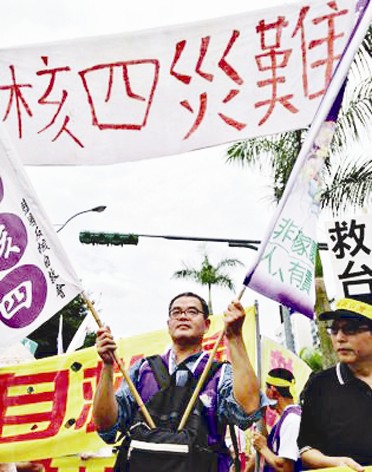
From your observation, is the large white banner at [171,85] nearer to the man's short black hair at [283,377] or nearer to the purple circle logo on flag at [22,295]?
the purple circle logo on flag at [22,295]

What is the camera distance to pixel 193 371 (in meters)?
3.59

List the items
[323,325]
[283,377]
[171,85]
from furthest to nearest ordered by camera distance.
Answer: [323,325] < [283,377] < [171,85]

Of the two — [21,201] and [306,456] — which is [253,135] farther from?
[306,456]

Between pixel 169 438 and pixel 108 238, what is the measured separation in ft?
26.7

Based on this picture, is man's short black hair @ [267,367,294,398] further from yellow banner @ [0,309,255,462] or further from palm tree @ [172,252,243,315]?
palm tree @ [172,252,243,315]

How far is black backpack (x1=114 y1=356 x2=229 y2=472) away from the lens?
333 cm

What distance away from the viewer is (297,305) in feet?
11.1

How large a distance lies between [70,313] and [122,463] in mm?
33647

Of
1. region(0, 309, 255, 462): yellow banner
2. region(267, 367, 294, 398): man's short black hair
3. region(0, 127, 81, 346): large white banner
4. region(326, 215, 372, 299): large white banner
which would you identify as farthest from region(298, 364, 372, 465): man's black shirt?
region(0, 309, 255, 462): yellow banner

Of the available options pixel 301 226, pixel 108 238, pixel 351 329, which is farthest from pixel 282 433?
pixel 108 238

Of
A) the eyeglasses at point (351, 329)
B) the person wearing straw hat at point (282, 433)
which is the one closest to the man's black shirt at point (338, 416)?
the eyeglasses at point (351, 329)

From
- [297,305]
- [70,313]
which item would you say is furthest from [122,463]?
[70,313]

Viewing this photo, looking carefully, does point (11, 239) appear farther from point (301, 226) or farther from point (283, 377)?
point (283, 377)

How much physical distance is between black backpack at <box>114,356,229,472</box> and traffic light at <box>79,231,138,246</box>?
784 centimetres
